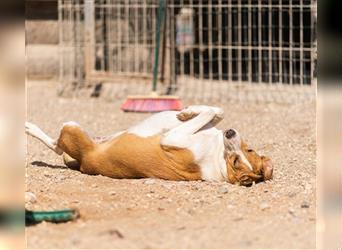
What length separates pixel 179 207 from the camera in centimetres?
615

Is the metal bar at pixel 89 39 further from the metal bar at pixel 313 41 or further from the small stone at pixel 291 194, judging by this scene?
the small stone at pixel 291 194

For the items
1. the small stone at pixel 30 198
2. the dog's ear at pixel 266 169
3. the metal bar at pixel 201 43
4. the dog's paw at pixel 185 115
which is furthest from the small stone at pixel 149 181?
the metal bar at pixel 201 43

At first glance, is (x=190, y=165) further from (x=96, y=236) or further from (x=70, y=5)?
(x=70, y=5)

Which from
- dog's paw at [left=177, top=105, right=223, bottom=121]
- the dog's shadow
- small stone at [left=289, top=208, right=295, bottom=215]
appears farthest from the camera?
Answer: the dog's shadow

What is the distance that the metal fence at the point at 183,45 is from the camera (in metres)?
13.6

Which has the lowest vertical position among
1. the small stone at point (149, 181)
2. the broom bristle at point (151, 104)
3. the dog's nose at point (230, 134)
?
the small stone at point (149, 181)

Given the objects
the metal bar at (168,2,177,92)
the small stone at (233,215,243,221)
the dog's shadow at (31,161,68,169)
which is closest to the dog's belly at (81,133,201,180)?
the dog's shadow at (31,161,68,169)

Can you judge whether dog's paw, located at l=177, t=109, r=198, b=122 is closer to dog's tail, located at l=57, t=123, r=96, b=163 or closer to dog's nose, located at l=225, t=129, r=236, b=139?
dog's nose, located at l=225, t=129, r=236, b=139

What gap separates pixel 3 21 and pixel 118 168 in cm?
334

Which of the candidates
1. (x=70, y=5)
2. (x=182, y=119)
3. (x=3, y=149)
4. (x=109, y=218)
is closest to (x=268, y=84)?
(x=70, y=5)

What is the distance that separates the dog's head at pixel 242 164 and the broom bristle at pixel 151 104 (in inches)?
158

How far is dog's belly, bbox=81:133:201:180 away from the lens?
6938 mm

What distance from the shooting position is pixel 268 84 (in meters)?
13.7

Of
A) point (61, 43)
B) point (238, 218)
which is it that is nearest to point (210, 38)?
point (61, 43)
